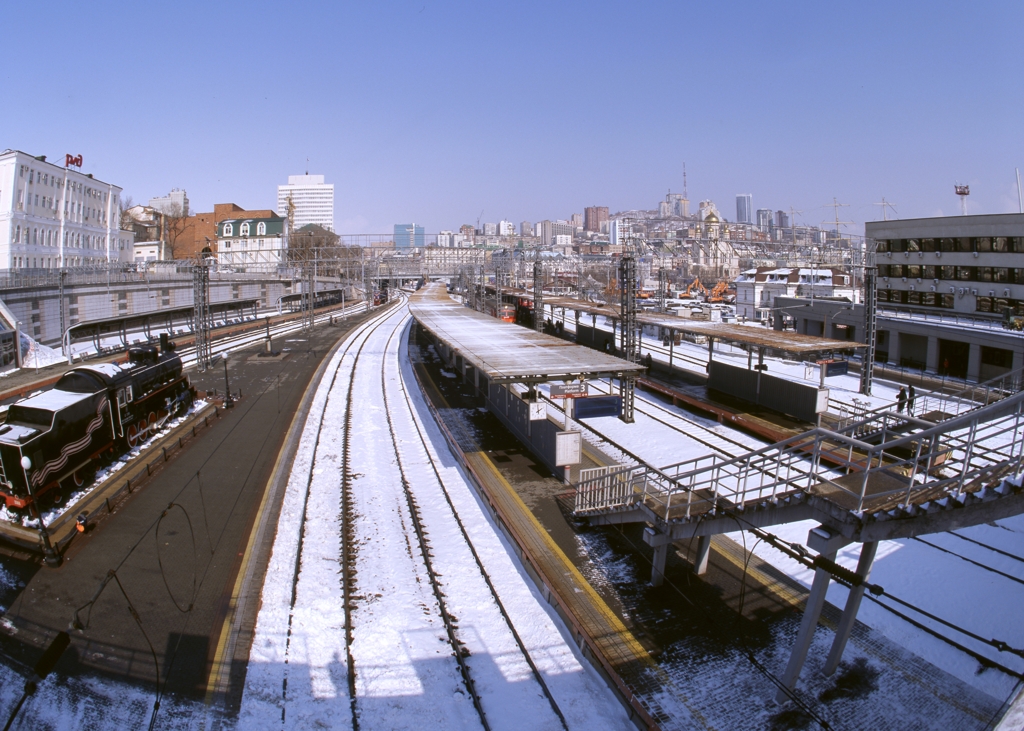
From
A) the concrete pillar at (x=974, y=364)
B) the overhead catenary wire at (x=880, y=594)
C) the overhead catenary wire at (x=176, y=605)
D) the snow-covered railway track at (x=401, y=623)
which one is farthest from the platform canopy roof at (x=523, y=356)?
the concrete pillar at (x=974, y=364)

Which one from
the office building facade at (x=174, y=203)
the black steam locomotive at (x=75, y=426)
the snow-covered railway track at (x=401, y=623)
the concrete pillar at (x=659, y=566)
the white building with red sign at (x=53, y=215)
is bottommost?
the snow-covered railway track at (x=401, y=623)

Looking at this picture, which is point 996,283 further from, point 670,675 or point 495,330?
point 670,675

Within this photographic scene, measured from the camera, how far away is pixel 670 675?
8320 millimetres

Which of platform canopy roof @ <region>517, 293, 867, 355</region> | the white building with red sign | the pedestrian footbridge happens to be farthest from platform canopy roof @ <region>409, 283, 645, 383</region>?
the white building with red sign

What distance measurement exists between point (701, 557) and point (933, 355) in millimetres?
27336

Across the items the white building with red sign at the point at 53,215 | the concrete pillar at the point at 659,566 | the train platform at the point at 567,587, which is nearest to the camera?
the train platform at the point at 567,587

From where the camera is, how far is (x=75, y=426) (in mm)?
13750

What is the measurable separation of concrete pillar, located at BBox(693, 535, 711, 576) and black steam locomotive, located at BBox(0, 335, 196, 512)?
11890 millimetres

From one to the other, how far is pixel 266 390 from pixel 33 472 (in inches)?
560

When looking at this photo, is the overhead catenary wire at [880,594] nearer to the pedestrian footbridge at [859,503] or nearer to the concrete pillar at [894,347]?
the pedestrian footbridge at [859,503]

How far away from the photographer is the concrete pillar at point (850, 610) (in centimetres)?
771

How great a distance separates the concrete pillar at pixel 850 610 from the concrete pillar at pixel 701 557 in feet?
8.44

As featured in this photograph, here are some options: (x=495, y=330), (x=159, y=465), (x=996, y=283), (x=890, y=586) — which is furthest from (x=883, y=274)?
(x=159, y=465)

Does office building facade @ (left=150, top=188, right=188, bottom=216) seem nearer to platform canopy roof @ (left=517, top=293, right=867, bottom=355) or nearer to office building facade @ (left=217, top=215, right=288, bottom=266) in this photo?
office building facade @ (left=217, top=215, right=288, bottom=266)
